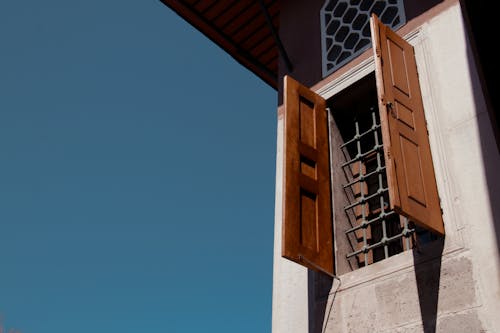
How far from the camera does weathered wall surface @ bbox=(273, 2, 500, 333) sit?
3.61m

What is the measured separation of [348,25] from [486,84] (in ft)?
6.28

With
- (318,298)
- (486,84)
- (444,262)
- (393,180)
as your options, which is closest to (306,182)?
(318,298)

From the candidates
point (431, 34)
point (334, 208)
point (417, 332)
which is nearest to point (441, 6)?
point (431, 34)

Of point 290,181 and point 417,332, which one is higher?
point 290,181

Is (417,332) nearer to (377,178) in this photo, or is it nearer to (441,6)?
(377,178)

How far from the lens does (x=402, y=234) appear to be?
4.24 metres

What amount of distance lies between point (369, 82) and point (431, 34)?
0.67 metres

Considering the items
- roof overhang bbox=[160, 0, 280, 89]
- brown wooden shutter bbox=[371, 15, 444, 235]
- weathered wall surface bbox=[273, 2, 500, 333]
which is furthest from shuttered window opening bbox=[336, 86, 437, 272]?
roof overhang bbox=[160, 0, 280, 89]

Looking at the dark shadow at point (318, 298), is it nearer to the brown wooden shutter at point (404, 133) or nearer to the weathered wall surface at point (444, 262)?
the weathered wall surface at point (444, 262)

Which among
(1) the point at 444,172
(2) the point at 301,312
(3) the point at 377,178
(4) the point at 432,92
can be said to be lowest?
(2) the point at 301,312

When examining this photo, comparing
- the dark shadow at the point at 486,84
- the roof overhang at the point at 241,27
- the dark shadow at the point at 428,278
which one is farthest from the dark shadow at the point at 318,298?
the roof overhang at the point at 241,27

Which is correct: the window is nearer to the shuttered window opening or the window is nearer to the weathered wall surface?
the shuttered window opening

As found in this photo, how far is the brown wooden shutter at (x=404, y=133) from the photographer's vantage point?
3.70 metres

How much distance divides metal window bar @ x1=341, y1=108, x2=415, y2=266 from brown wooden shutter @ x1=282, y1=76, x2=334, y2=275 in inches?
9.7
